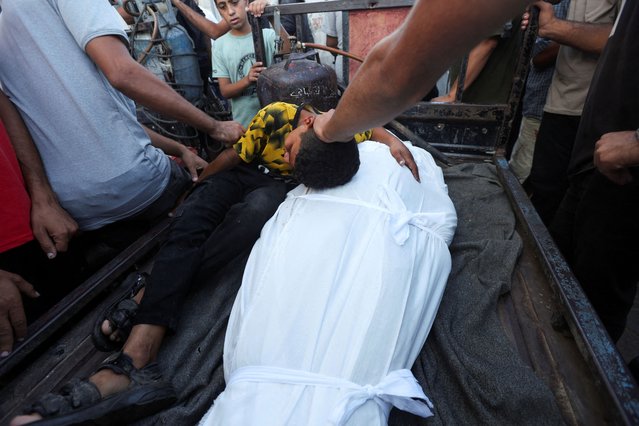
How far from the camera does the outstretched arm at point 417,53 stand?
625mm

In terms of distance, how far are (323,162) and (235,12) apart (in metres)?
2.45

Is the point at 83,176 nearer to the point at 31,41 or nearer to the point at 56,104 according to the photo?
the point at 56,104

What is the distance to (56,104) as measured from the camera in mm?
1412

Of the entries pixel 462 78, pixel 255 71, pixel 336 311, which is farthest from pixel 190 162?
pixel 462 78

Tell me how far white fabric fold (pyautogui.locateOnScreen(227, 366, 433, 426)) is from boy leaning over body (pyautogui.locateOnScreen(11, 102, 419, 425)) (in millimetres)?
384

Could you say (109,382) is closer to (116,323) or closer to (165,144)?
(116,323)

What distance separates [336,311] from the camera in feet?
3.64

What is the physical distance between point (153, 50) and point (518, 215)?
4449mm

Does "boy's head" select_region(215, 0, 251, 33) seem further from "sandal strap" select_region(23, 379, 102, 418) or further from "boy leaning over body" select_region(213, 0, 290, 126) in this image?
"sandal strap" select_region(23, 379, 102, 418)

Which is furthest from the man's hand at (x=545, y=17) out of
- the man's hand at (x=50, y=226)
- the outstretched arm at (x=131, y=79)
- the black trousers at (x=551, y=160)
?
the man's hand at (x=50, y=226)

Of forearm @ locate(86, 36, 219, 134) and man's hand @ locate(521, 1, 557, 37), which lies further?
man's hand @ locate(521, 1, 557, 37)

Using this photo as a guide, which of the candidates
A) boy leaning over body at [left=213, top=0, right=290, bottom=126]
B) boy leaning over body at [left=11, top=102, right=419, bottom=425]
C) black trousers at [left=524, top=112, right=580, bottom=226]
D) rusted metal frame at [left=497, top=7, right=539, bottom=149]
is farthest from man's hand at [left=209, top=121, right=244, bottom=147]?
black trousers at [left=524, top=112, right=580, bottom=226]

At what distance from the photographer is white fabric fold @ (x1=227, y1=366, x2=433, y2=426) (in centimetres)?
95

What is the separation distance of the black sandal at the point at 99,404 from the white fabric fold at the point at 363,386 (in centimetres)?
30
